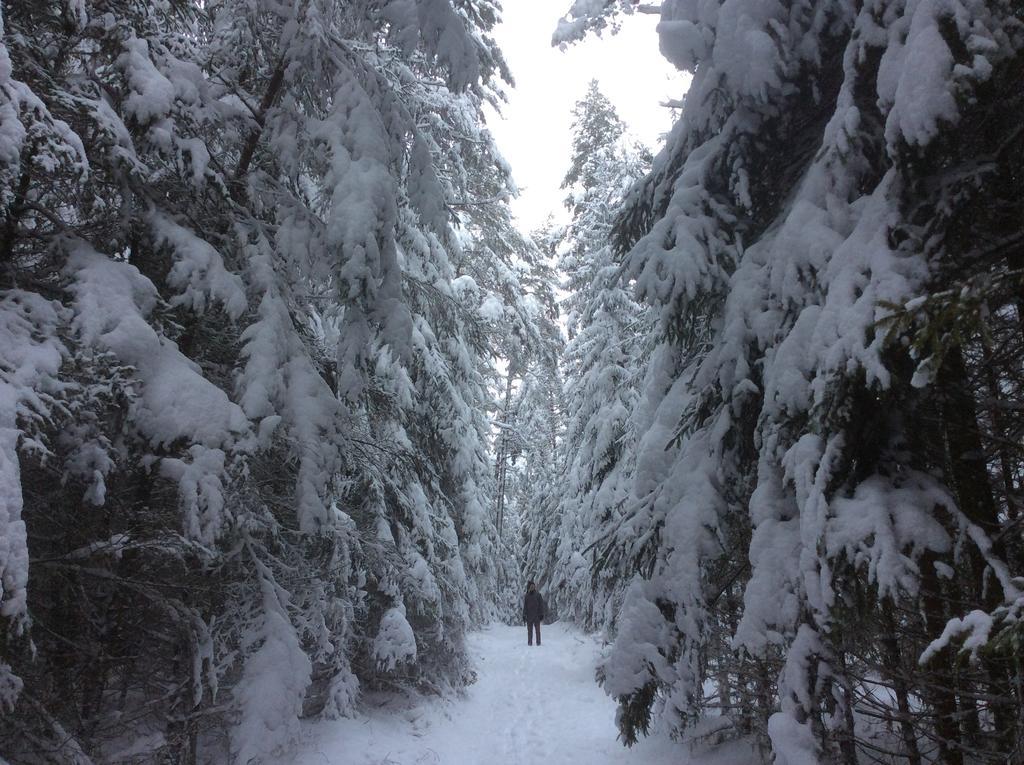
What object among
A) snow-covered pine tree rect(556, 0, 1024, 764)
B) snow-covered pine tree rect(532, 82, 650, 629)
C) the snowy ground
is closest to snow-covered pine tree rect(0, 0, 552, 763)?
the snowy ground

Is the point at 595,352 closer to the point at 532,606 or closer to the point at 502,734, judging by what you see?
the point at 532,606

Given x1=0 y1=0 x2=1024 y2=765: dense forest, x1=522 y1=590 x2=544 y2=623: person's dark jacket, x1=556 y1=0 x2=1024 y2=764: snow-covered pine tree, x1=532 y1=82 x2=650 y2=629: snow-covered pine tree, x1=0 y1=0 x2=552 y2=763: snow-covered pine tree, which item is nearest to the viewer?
x1=556 y1=0 x2=1024 y2=764: snow-covered pine tree

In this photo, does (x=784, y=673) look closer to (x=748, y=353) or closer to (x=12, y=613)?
(x=748, y=353)

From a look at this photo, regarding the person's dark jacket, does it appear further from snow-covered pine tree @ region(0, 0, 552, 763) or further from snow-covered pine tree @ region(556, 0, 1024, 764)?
snow-covered pine tree @ region(556, 0, 1024, 764)

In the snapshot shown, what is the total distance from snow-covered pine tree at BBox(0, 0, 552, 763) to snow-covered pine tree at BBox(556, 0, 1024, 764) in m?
2.49

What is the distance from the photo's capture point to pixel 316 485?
192 inches

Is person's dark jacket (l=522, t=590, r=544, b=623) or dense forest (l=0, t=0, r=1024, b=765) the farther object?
person's dark jacket (l=522, t=590, r=544, b=623)

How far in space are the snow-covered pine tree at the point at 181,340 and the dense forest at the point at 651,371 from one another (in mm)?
35

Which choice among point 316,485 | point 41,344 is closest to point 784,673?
point 316,485

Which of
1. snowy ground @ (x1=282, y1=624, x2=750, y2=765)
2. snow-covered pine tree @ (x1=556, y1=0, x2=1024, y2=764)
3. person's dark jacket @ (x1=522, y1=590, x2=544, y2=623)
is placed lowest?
snowy ground @ (x1=282, y1=624, x2=750, y2=765)

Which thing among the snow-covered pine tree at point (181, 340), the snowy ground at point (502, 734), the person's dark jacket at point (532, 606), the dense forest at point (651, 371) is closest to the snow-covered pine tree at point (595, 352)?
the person's dark jacket at point (532, 606)

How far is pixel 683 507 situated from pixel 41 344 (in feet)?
14.3

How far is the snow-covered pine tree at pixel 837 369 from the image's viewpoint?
3240 millimetres

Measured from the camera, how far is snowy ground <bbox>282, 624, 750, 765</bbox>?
773 centimetres
